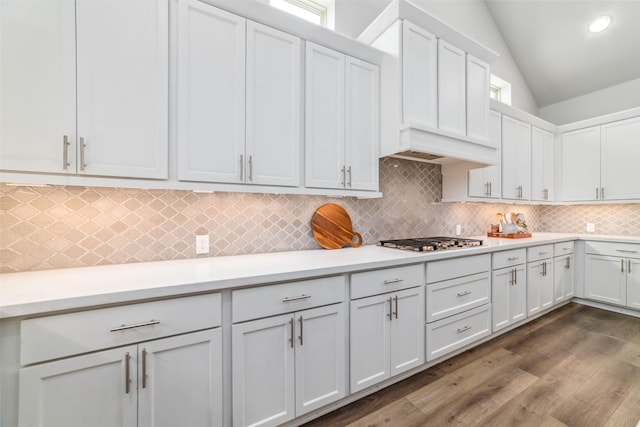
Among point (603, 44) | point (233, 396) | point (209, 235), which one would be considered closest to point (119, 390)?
point (233, 396)

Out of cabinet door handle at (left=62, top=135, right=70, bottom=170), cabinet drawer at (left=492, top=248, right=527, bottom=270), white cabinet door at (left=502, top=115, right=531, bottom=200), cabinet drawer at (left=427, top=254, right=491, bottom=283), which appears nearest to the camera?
cabinet door handle at (left=62, top=135, right=70, bottom=170)

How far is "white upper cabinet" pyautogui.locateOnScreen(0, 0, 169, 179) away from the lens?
1.12 m

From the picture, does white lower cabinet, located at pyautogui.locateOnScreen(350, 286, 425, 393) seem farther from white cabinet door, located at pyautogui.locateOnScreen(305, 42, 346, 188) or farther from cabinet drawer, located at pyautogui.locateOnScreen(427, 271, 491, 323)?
white cabinet door, located at pyautogui.locateOnScreen(305, 42, 346, 188)

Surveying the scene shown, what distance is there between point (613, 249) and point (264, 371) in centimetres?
433

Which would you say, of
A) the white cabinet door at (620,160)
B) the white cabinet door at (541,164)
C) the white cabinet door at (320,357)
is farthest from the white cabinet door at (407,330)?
the white cabinet door at (620,160)

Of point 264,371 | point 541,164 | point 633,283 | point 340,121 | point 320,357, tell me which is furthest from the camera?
point 541,164

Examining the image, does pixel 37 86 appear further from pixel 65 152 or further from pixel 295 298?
pixel 295 298

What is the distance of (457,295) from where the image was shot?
2160 millimetres

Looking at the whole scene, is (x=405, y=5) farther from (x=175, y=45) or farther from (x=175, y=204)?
(x=175, y=204)

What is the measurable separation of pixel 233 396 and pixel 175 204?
114cm

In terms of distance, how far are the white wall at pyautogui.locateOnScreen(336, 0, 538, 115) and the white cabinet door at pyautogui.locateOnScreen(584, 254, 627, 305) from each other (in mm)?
2411

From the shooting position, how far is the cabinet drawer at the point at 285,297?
1.30 meters

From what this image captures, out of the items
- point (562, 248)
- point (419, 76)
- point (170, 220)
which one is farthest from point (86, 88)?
point (562, 248)

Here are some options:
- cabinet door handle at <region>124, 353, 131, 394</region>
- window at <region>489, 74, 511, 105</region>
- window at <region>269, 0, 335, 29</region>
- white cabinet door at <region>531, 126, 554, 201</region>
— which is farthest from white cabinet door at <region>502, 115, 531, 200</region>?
cabinet door handle at <region>124, 353, 131, 394</region>
